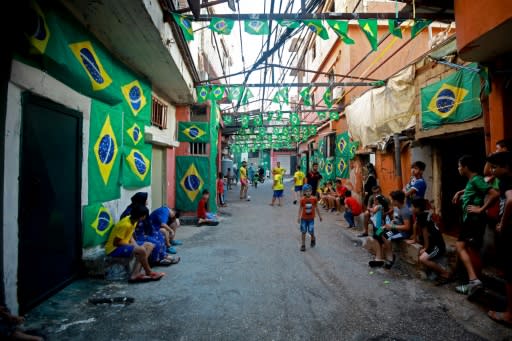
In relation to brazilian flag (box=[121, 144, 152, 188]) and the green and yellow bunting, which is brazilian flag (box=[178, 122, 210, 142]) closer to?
the green and yellow bunting

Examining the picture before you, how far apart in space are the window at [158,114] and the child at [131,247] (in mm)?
3941

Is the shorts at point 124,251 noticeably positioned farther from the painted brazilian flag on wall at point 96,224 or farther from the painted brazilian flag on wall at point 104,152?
the painted brazilian flag on wall at point 104,152

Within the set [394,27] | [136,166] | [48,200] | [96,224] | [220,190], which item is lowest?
[96,224]

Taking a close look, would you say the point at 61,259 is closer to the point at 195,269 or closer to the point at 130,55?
the point at 195,269

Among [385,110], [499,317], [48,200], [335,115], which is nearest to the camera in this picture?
[499,317]

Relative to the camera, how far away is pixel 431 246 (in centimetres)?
426

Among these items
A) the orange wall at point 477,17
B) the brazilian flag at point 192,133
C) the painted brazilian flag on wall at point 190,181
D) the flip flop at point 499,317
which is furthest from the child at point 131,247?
the brazilian flag at point 192,133

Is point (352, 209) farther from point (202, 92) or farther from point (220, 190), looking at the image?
point (220, 190)

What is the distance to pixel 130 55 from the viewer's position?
555 cm

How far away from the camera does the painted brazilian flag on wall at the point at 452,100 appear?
503cm

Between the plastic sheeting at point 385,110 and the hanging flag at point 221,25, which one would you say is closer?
the hanging flag at point 221,25

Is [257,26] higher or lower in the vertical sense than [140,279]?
higher

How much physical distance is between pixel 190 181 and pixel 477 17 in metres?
8.11

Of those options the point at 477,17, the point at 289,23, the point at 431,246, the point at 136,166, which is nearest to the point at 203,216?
the point at 136,166
